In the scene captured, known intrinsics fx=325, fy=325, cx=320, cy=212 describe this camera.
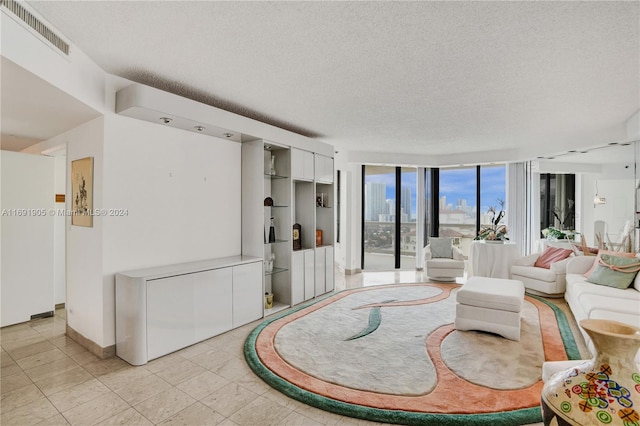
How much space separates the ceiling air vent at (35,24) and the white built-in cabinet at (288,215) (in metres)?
2.30

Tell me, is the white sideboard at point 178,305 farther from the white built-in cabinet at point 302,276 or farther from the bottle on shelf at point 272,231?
the white built-in cabinet at point 302,276

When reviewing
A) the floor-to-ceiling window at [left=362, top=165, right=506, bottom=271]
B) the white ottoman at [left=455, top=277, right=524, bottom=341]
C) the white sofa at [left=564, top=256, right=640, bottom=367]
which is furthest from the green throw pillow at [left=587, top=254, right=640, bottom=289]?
the floor-to-ceiling window at [left=362, top=165, right=506, bottom=271]

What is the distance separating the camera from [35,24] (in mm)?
2213

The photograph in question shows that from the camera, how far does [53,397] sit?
2.57 metres

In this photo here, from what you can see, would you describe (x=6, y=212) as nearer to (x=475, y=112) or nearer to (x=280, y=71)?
(x=280, y=71)

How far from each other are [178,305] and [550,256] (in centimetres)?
597

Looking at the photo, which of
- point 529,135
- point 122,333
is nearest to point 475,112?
point 529,135

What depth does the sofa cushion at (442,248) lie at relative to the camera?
682 cm

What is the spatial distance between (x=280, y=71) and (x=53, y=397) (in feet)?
11.0

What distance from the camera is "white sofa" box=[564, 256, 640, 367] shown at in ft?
10.6

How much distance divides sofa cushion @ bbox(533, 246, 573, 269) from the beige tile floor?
5.02m

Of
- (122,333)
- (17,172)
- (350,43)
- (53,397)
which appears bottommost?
(53,397)

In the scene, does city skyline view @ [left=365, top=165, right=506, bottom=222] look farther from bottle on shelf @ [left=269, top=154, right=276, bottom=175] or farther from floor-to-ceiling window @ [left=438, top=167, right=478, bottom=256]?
bottle on shelf @ [left=269, top=154, right=276, bottom=175]

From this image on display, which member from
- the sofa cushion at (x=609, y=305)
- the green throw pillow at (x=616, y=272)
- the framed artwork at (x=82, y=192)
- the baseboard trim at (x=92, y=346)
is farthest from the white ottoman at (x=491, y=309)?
the framed artwork at (x=82, y=192)
